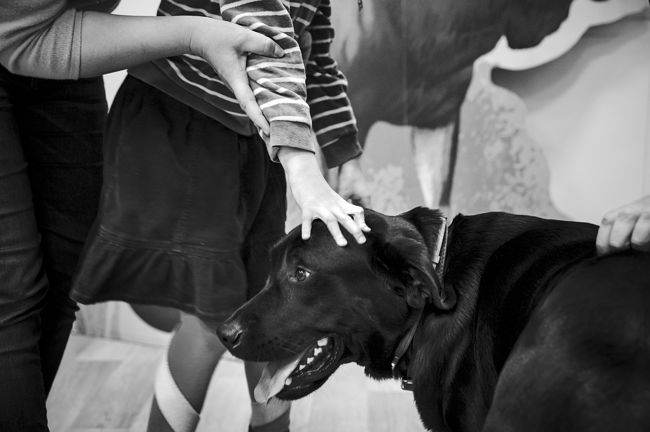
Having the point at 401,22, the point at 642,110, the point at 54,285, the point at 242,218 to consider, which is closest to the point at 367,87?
the point at 401,22

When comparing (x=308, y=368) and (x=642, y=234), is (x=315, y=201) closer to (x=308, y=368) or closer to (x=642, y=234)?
(x=308, y=368)

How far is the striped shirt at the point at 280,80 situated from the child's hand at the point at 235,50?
0.01 meters

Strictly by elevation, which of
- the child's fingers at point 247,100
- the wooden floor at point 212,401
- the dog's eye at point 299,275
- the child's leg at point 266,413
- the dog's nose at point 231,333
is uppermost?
the child's fingers at point 247,100

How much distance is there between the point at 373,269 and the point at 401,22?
1172 mm

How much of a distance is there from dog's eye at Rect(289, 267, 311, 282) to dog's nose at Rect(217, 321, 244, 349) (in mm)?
126

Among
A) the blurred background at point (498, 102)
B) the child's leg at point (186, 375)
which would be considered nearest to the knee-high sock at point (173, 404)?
the child's leg at point (186, 375)

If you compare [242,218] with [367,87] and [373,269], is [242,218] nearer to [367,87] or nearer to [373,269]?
[373,269]

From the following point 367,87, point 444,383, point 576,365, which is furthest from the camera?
point 367,87

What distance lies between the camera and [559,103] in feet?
7.22

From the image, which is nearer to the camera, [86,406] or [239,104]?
[239,104]

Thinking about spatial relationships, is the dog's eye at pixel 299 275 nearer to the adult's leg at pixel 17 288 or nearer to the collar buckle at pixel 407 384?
the collar buckle at pixel 407 384

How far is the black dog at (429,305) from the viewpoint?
1086 mm

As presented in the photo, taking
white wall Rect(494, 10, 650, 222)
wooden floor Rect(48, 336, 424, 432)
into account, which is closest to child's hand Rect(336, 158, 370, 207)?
wooden floor Rect(48, 336, 424, 432)

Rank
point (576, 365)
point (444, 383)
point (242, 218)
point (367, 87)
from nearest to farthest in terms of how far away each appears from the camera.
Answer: point (576, 365) → point (444, 383) → point (242, 218) → point (367, 87)
